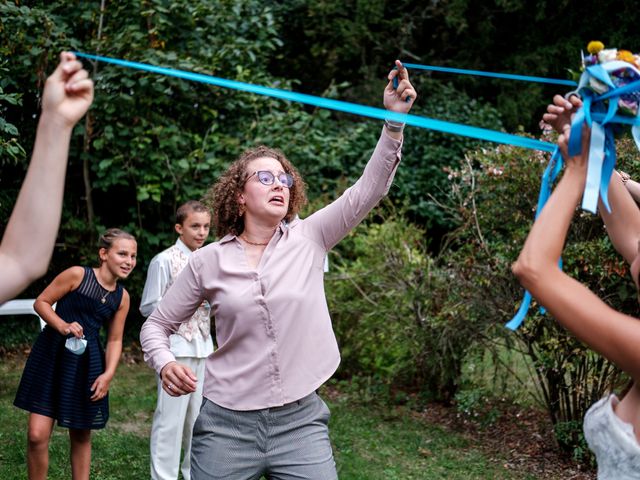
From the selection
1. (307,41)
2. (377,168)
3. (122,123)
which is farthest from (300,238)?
(307,41)

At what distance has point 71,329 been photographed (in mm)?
5082

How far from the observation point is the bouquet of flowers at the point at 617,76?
234 centimetres

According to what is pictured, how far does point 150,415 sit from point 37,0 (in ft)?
15.8

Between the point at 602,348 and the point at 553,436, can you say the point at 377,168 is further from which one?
the point at 553,436

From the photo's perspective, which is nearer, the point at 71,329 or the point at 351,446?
the point at 71,329

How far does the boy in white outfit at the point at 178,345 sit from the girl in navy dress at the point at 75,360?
0.77ft

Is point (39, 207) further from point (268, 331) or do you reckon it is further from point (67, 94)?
point (268, 331)

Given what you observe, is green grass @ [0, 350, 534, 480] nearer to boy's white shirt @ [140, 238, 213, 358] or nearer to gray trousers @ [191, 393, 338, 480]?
boy's white shirt @ [140, 238, 213, 358]

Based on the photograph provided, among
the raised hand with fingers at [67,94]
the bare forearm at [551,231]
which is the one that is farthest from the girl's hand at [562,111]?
the raised hand with fingers at [67,94]

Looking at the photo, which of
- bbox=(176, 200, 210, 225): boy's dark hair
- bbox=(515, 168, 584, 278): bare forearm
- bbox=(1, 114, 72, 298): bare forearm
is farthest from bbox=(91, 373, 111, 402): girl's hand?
bbox=(515, 168, 584, 278): bare forearm

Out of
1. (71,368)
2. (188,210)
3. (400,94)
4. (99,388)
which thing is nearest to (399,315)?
(188,210)

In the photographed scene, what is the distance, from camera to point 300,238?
12.0 ft

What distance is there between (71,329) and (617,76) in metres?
3.75

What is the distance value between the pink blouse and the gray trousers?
0.06 metres
